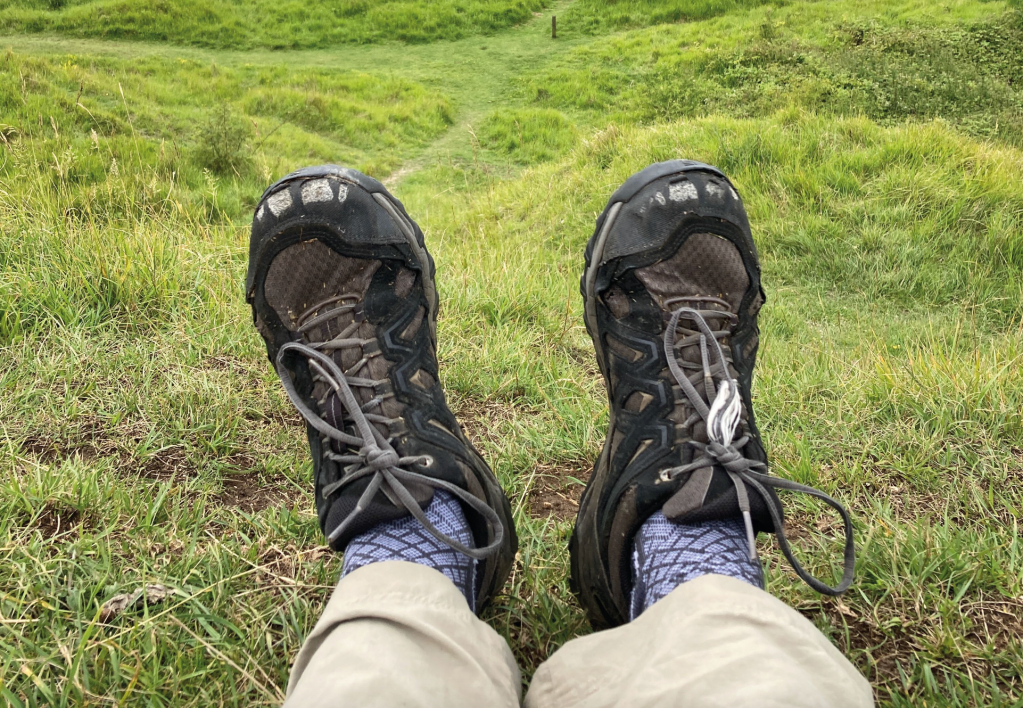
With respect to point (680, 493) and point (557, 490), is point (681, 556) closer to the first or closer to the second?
point (680, 493)

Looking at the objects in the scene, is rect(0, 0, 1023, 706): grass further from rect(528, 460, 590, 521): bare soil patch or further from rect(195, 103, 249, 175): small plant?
rect(195, 103, 249, 175): small plant

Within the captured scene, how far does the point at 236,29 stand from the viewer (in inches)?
492

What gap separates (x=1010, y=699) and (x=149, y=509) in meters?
1.65

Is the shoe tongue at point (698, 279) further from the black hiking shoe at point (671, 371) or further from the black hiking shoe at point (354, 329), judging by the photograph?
the black hiking shoe at point (354, 329)

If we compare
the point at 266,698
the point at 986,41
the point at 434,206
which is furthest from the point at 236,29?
the point at 266,698

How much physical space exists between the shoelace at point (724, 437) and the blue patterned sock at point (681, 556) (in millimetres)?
39

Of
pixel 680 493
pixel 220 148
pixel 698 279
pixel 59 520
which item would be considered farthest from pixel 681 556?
pixel 220 148

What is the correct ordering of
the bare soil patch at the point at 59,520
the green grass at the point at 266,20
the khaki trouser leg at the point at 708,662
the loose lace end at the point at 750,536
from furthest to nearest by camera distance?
1. the green grass at the point at 266,20
2. the bare soil patch at the point at 59,520
3. the loose lace end at the point at 750,536
4. the khaki trouser leg at the point at 708,662

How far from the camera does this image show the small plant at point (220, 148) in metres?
6.36

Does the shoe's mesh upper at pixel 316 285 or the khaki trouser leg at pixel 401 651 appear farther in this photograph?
the shoe's mesh upper at pixel 316 285

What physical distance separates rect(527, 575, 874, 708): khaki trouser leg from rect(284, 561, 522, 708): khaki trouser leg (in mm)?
106

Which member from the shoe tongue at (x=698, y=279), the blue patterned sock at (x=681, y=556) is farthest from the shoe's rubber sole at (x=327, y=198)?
the blue patterned sock at (x=681, y=556)

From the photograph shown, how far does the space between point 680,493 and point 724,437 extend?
0.48ft

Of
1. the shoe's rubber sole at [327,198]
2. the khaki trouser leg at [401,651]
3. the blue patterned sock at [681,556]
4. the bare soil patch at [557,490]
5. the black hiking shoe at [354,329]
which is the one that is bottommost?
the bare soil patch at [557,490]
